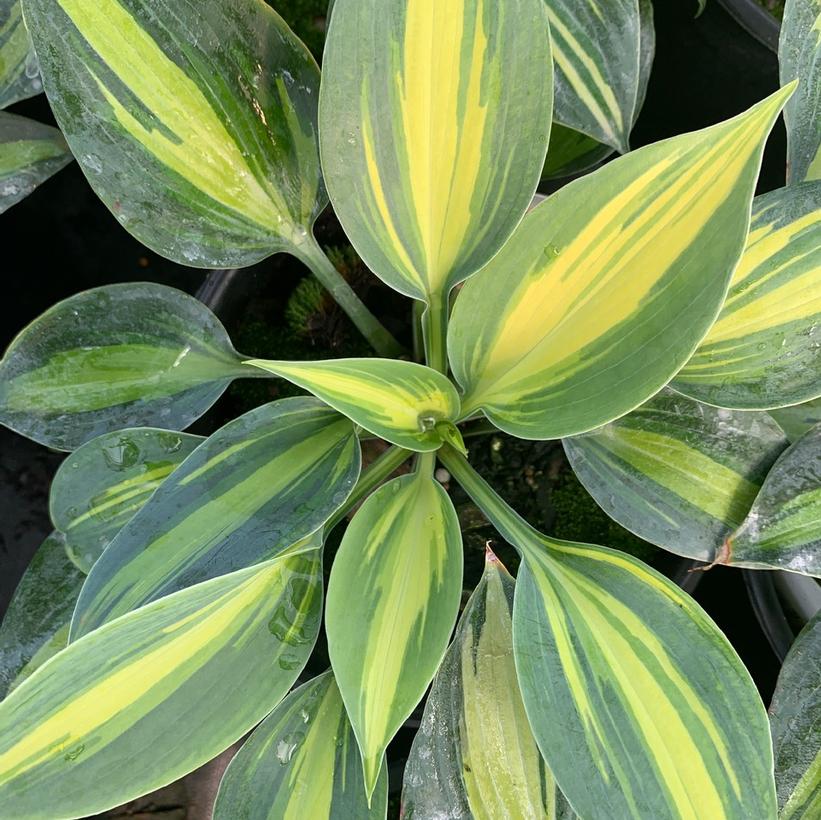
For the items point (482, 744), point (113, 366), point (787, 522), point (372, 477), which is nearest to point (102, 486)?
point (113, 366)

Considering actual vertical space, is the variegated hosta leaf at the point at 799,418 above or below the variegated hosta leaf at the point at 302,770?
above

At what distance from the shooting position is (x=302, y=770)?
21.7 inches

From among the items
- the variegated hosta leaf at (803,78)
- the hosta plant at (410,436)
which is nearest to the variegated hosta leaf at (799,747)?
the hosta plant at (410,436)

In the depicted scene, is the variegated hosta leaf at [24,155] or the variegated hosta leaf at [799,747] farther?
the variegated hosta leaf at [24,155]

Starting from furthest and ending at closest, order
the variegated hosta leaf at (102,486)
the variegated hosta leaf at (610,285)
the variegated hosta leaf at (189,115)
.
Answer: the variegated hosta leaf at (102,486)
the variegated hosta leaf at (189,115)
the variegated hosta leaf at (610,285)

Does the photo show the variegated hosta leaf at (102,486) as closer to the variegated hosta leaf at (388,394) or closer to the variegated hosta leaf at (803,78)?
the variegated hosta leaf at (388,394)

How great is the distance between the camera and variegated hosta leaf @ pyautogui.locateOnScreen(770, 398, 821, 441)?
23.4 inches

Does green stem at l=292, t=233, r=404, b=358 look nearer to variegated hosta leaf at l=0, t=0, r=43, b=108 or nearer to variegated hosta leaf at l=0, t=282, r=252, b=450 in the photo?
variegated hosta leaf at l=0, t=282, r=252, b=450

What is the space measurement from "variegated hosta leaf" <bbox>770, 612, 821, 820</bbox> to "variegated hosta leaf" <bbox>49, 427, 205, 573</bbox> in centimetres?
50

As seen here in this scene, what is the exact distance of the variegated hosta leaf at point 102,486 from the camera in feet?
1.89

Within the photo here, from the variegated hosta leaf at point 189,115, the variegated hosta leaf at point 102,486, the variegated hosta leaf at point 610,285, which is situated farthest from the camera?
the variegated hosta leaf at point 102,486

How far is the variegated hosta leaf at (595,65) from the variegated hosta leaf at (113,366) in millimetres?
365

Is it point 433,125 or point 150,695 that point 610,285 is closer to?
point 433,125

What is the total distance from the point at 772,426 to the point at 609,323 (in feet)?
0.70
